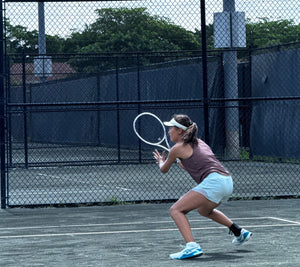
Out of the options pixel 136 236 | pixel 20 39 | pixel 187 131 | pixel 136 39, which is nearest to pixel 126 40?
pixel 136 39

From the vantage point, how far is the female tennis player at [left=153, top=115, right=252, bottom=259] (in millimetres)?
7852

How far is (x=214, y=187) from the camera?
7883 millimetres

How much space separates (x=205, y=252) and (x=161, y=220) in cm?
273

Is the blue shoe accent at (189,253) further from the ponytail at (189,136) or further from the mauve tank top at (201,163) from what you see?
the ponytail at (189,136)

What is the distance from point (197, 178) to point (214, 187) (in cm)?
27

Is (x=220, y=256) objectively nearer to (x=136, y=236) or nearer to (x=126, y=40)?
(x=136, y=236)

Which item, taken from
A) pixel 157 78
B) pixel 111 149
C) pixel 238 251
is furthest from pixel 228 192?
pixel 111 149

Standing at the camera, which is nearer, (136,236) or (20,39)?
(136,236)

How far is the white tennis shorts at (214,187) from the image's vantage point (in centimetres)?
788

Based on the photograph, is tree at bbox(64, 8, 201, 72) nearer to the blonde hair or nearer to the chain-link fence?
the chain-link fence

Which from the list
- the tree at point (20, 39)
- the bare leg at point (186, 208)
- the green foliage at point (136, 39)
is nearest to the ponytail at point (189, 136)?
the bare leg at point (186, 208)

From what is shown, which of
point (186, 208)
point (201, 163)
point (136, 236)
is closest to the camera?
point (186, 208)

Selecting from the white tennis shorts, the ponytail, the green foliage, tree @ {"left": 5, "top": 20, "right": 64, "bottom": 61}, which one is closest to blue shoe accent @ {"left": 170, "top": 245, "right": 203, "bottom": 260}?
the white tennis shorts

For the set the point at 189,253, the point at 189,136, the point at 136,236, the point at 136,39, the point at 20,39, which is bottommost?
the point at 136,236
